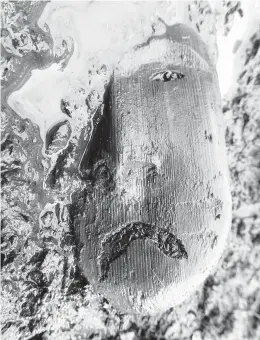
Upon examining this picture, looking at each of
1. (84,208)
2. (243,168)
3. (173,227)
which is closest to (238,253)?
(243,168)

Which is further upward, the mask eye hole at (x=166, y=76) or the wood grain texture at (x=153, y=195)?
the mask eye hole at (x=166, y=76)

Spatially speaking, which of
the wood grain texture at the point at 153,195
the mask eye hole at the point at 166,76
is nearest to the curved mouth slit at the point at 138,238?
the wood grain texture at the point at 153,195

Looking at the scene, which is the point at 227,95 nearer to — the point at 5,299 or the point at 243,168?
the point at 243,168

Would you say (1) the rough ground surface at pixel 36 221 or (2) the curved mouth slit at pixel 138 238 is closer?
(2) the curved mouth slit at pixel 138 238

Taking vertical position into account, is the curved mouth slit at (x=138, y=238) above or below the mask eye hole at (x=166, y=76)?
below

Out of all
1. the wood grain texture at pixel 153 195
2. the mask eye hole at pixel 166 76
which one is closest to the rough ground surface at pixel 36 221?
the wood grain texture at pixel 153 195

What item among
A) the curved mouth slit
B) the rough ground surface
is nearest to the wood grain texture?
the curved mouth slit

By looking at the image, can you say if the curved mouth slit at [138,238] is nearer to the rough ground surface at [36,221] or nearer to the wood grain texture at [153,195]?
the wood grain texture at [153,195]
